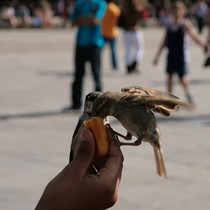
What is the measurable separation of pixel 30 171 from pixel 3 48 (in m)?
15.1

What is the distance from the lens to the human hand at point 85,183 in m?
2.68

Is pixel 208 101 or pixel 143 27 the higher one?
pixel 208 101

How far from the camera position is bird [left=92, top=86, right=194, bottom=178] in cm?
281

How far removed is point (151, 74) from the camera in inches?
673

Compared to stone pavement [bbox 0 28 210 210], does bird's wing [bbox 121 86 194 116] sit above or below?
above

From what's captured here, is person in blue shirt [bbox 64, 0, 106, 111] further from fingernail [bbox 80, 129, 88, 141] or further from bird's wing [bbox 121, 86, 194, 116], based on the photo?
fingernail [bbox 80, 129, 88, 141]

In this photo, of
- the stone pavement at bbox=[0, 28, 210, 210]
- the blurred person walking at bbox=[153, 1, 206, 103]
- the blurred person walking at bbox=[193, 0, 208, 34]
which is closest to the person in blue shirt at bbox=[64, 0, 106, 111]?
the stone pavement at bbox=[0, 28, 210, 210]

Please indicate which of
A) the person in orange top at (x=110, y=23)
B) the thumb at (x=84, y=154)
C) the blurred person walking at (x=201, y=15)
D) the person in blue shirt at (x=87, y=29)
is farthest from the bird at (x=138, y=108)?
the blurred person walking at (x=201, y=15)

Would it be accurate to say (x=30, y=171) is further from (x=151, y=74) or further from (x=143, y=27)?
(x=143, y=27)

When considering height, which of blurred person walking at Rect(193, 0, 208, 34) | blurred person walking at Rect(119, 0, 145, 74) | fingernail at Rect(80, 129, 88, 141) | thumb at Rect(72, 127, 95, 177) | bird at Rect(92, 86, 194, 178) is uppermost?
bird at Rect(92, 86, 194, 178)

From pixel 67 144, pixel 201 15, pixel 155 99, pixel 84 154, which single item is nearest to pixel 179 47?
pixel 67 144

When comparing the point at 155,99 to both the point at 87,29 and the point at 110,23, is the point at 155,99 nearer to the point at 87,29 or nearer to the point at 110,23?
the point at 87,29

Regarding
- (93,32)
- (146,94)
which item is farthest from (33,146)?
(146,94)

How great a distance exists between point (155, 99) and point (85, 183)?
0.40 metres
